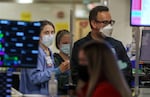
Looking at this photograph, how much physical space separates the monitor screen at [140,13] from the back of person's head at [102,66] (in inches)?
57.4

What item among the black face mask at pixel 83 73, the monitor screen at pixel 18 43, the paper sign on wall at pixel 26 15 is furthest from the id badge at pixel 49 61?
the paper sign on wall at pixel 26 15

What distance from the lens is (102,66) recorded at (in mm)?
2059

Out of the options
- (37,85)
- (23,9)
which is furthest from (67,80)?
(23,9)

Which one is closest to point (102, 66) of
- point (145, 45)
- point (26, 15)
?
point (145, 45)

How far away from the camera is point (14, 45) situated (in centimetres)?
271

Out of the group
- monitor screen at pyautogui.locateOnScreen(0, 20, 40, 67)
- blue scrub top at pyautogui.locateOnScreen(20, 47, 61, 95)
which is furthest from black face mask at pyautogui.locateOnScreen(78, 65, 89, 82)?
blue scrub top at pyautogui.locateOnScreen(20, 47, 61, 95)

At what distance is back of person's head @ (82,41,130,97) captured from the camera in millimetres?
2061

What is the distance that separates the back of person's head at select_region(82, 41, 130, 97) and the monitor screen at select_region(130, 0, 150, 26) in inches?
57.4

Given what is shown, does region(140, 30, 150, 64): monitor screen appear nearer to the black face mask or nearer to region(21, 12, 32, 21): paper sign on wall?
the black face mask

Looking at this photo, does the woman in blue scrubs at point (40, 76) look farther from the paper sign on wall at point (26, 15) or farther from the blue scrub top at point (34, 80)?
the paper sign on wall at point (26, 15)

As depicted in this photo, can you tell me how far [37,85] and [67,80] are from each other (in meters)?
0.37

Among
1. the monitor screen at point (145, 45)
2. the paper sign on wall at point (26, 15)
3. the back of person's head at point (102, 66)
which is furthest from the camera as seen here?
the paper sign on wall at point (26, 15)

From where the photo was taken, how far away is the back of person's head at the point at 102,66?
206 cm

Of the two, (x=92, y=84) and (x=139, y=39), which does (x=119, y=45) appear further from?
(x=92, y=84)
